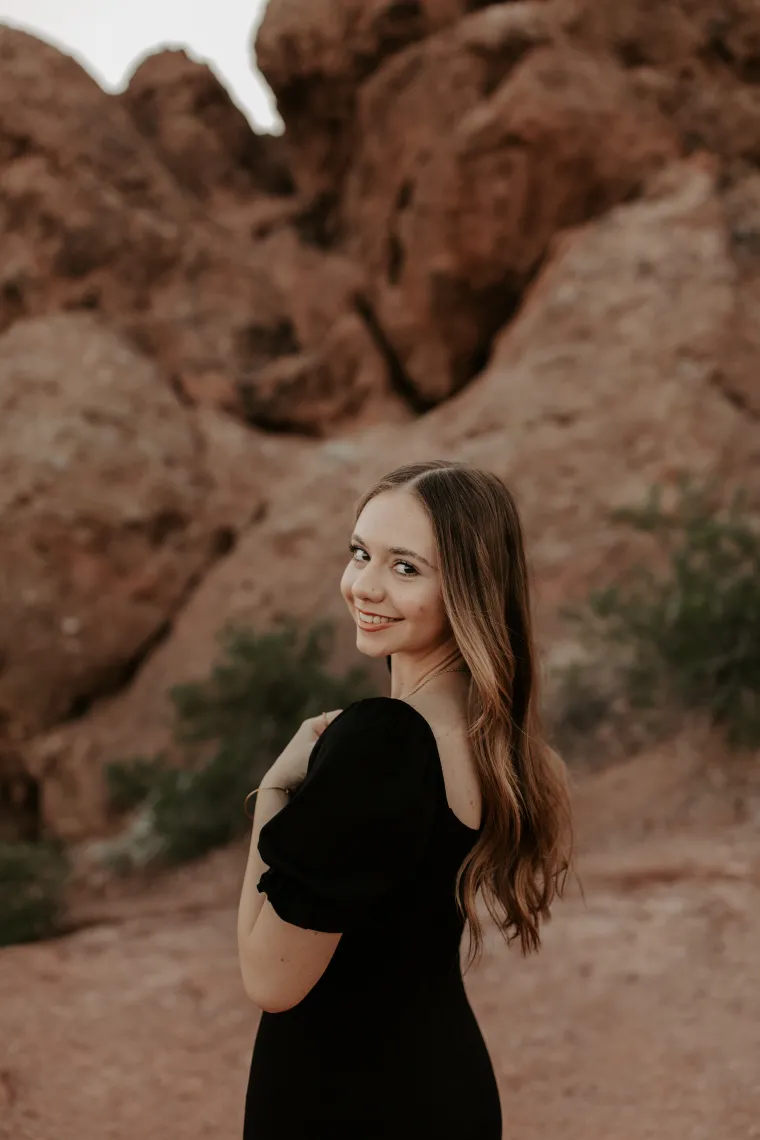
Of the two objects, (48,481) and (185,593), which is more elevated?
(48,481)

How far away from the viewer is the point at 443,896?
131 centimetres

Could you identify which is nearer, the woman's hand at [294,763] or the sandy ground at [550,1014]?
the woman's hand at [294,763]

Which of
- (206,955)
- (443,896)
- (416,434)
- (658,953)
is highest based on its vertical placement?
(443,896)

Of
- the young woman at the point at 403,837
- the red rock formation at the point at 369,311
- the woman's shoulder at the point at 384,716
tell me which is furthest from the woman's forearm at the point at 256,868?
the red rock formation at the point at 369,311

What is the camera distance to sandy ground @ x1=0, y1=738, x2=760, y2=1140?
2.57 metres

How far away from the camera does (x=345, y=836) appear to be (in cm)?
114

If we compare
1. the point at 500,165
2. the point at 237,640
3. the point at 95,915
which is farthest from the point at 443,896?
the point at 500,165

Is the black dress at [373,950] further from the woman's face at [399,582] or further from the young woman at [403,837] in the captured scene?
the woman's face at [399,582]

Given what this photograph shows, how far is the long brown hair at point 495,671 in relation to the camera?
1319 mm

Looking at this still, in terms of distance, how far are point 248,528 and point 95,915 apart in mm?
3436

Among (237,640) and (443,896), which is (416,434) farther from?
(443,896)

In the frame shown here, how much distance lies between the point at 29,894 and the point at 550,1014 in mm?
2526

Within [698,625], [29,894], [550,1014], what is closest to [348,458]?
[698,625]

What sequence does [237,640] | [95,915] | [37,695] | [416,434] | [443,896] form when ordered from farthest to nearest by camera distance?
1. [416,434]
2. [37,695]
3. [237,640]
4. [95,915]
5. [443,896]
